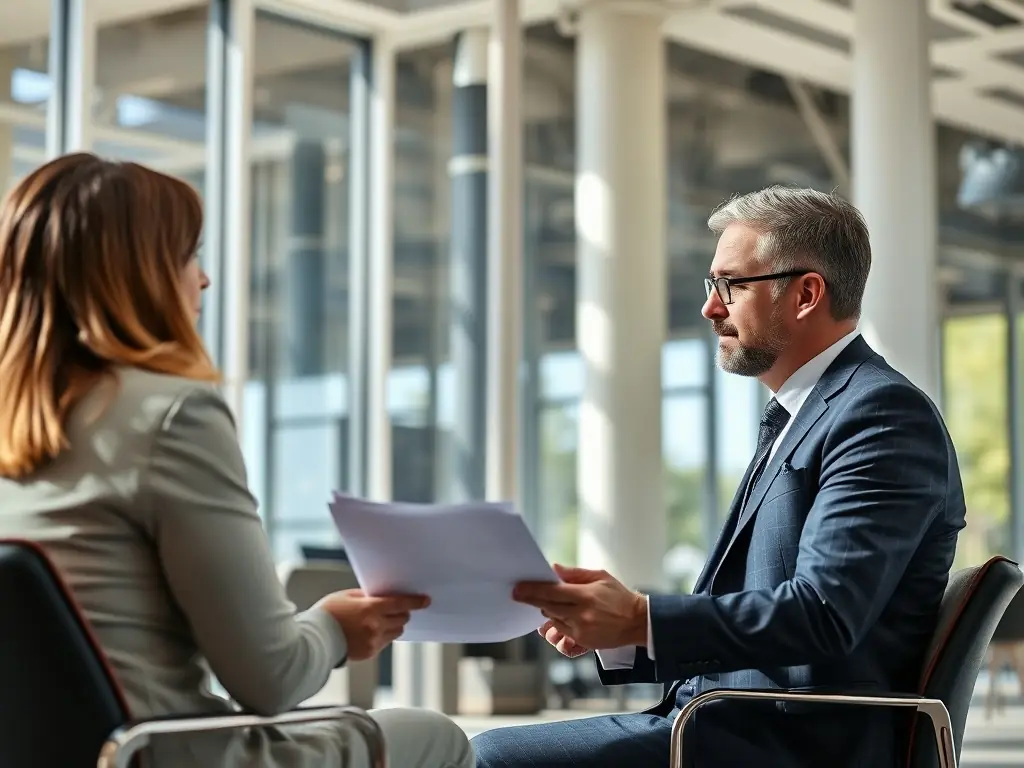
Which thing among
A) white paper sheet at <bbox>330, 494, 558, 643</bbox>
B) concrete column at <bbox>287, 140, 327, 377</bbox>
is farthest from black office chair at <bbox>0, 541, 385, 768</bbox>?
concrete column at <bbox>287, 140, 327, 377</bbox>

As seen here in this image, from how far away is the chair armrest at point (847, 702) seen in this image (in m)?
2.11

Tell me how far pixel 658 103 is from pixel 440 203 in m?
1.94

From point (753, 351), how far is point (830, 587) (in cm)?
56

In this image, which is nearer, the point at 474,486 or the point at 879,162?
the point at 879,162

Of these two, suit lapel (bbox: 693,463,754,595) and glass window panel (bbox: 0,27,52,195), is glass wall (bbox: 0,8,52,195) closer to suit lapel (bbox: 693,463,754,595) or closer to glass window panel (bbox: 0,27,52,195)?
glass window panel (bbox: 0,27,52,195)

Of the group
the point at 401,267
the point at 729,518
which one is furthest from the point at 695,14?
the point at 729,518

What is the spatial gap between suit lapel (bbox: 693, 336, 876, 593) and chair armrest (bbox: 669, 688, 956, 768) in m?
0.33

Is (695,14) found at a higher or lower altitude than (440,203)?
higher

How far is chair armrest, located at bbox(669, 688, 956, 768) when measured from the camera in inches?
83.2

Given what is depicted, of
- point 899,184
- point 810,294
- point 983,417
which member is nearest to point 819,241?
point 810,294

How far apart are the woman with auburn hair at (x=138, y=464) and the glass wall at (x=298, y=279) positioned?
19.8 feet

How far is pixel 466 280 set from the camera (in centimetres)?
889

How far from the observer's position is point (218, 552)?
1728mm

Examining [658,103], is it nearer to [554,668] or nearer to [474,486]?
[474,486]
